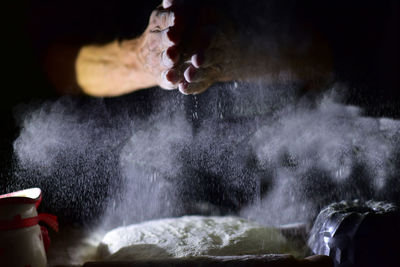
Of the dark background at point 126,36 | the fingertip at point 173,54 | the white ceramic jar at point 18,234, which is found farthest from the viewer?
the dark background at point 126,36

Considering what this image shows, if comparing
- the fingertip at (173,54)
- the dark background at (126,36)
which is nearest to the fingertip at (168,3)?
the fingertip at (173,54)

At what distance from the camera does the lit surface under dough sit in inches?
47.1

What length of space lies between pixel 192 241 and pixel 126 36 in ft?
3.84

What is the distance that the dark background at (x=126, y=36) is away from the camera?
1.75m

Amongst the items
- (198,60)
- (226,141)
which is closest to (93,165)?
(226,141)

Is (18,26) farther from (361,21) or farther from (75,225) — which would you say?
(361,21)

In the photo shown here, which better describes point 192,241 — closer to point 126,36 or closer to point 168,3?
point 168,3

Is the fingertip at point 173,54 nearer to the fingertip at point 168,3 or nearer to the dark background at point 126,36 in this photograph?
the fingertip at point 168,3

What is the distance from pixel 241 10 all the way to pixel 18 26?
123cm

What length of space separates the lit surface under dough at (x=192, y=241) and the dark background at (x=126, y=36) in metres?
0.80

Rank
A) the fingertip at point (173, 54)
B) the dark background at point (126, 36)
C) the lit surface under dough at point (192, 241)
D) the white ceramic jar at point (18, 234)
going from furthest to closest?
1. the dark background at point (126, 36)
2. the fingertip at point (173, 54)
3. the lit surface under dough at point (192, 241)
4. the white ceramic jar at point (18, 234)

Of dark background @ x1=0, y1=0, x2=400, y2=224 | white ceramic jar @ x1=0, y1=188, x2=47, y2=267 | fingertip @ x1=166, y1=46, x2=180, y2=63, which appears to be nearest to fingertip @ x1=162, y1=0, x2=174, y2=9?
fingertip @ x1=166, y1=46, x2=180, y2=63

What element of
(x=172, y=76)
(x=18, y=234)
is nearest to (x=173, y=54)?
(x=172, y=76)

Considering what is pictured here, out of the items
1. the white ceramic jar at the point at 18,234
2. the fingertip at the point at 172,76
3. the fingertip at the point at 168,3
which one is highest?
the fingertip at the point at 168,3
